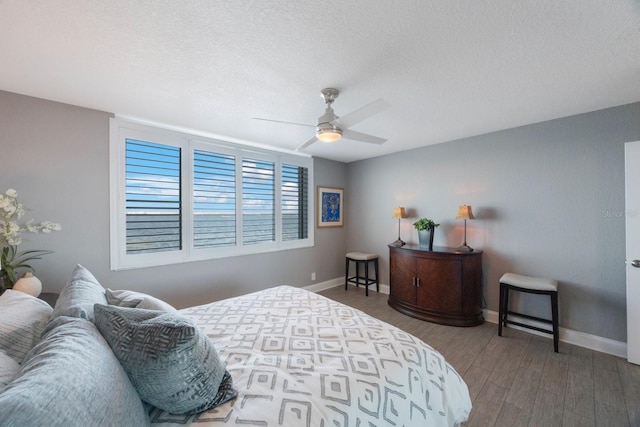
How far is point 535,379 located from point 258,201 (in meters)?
3.52

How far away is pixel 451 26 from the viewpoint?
1.38m

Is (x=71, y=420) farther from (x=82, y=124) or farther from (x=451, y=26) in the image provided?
(x=82, y=124)

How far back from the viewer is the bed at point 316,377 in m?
0.92

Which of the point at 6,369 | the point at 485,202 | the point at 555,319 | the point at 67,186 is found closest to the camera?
the point at 6,369

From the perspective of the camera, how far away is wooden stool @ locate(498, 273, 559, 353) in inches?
97.2

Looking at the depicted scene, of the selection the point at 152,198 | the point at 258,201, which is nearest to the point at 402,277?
the point at 258,201

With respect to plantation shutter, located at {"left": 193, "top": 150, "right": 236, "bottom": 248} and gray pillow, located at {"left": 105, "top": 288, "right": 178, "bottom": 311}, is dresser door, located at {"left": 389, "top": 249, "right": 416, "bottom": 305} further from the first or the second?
gray pillow, located at {"left": 105, "top": 288, "right": 178, "bottom": 311}

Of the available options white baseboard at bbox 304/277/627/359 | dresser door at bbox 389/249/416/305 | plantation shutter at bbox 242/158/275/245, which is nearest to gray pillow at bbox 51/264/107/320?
plantation shutter at bbox 242/158/275/245

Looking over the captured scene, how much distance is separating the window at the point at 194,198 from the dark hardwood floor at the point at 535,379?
2416mm

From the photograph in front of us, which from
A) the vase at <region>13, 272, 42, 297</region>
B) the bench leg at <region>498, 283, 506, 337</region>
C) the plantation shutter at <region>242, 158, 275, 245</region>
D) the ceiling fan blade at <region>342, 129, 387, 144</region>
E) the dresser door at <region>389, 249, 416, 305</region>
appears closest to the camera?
the vase at <region>13, 272, 42, 297</region>

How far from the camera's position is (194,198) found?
310 cm

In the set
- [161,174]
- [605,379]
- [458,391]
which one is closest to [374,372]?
[458,391]

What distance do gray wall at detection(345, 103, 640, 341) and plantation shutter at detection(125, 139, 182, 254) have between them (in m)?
3.35

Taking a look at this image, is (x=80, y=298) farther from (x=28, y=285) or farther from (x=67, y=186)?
(x=67, y=186)
